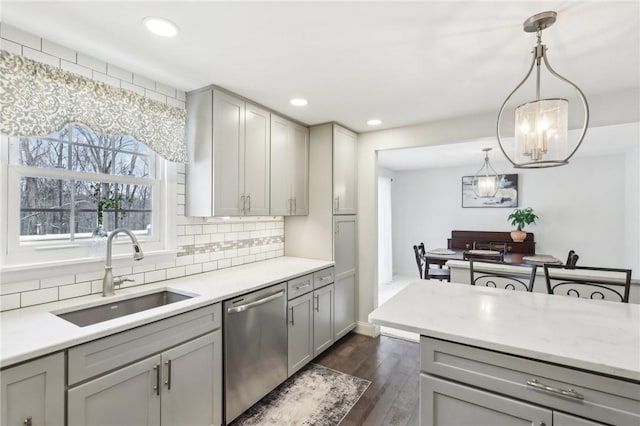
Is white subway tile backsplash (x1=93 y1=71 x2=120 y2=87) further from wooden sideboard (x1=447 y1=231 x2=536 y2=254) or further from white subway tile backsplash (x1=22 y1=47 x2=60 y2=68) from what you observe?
wooden sideboard (x1=447 y1=231 x2=536 y2=254)

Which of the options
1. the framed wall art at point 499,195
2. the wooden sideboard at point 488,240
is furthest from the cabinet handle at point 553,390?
the framed wall art at point 499,195

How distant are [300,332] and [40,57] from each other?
258 centimetres

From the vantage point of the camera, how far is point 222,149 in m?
2.39

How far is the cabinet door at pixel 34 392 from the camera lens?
1.13 m

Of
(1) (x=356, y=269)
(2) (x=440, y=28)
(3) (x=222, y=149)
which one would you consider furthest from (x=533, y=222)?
(3) (x=222, y=149)

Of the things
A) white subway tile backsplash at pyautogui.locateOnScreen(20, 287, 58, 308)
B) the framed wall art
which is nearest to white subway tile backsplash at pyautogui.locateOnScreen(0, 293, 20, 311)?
white subway tile backsplash at pyautogui.locateOnScreen(20, 287, 58, 308)

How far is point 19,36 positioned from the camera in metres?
1.63

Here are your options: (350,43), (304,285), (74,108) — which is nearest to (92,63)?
(74,108)

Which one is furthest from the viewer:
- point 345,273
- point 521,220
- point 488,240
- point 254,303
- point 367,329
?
point 488,240

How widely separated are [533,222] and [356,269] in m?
4.37

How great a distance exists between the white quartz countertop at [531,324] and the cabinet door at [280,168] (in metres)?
1.56

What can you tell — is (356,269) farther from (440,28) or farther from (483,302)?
(440,28)

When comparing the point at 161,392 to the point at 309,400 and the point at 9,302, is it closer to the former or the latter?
the point at 9,302

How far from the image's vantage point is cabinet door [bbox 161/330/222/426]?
1647 millimetres
